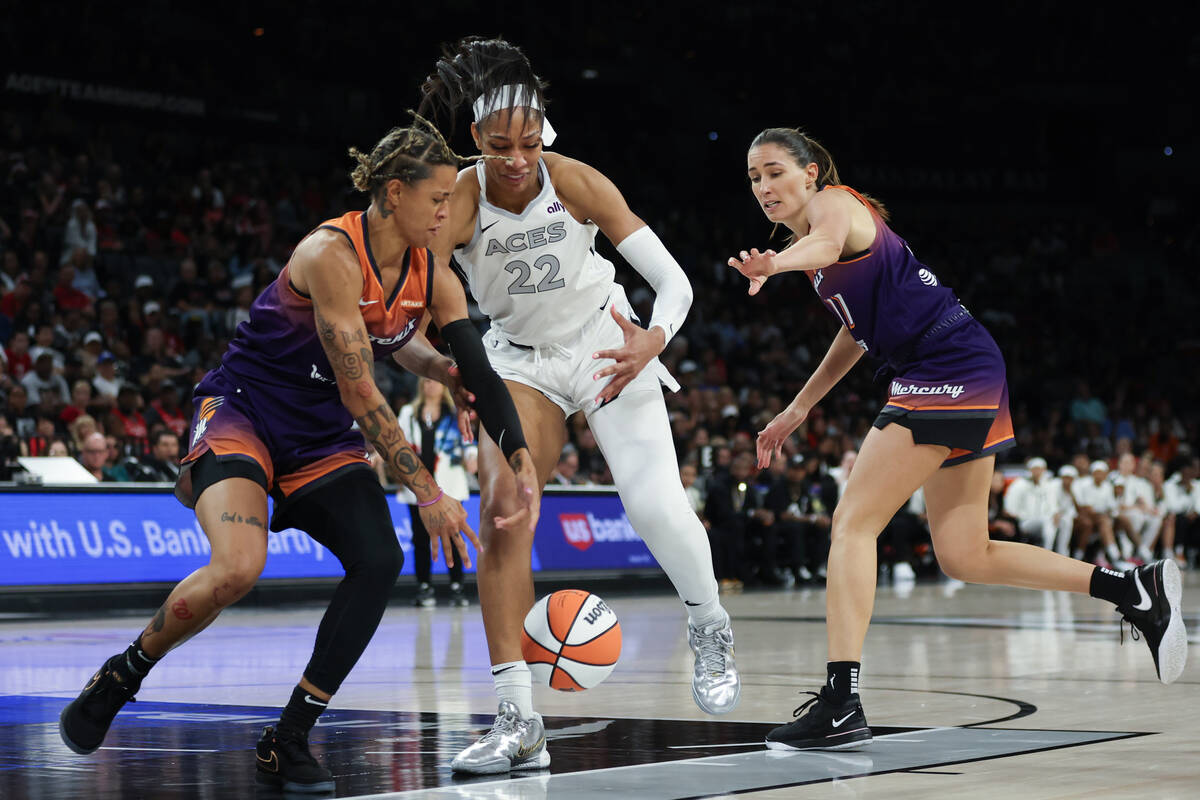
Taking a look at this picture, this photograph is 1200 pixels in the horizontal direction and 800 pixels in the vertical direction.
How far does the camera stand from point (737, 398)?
23.0 m

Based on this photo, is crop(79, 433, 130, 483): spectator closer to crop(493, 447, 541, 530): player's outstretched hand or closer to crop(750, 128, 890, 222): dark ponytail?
crop(750, 128, 890, 222): dark ponytail

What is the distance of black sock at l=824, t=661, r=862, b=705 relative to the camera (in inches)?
214

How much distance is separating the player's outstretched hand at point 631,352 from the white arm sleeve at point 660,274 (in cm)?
18

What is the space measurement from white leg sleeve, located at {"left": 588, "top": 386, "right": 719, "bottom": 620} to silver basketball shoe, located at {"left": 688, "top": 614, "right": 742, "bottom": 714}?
0.15m

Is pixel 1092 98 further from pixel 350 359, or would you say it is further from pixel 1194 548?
pixel 350 359

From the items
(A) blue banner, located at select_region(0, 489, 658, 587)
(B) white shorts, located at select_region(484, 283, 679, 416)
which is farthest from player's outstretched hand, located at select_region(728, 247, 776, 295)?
(A) blue banner, located at select_region(0, 489, 658, 587)

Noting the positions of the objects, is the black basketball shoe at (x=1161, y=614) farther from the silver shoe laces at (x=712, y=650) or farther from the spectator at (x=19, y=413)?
the spectator at (x=19, y=413)

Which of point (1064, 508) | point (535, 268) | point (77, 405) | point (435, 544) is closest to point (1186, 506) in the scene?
point (1064, 508)

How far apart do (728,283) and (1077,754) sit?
22871 mm

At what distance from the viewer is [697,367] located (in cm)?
2309

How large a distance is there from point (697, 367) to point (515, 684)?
59.3 feet

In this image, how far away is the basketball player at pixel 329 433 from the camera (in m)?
4.73

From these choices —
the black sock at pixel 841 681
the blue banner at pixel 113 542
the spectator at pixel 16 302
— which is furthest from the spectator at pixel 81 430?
the black sock at pixel 841 681

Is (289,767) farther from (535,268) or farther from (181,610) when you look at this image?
(535,268)
